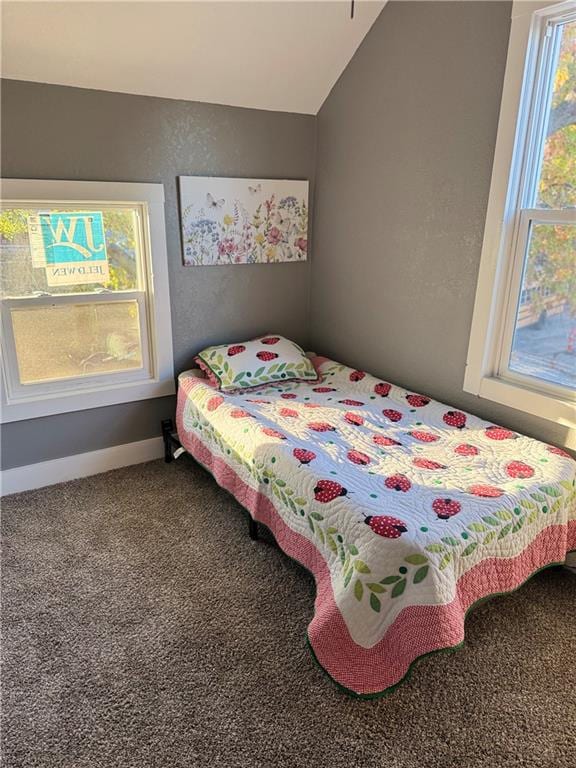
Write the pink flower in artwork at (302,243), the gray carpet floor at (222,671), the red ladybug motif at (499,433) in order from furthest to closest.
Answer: the pink flower in artwork at (302,243), the red ladybug motif at (499,433), the gray carpet floor at (222,671)

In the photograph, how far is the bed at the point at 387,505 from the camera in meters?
1.54

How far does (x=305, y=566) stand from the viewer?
1881 mm

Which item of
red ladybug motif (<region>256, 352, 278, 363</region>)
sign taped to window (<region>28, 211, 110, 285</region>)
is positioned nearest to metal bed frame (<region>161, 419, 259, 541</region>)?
red ladybug motif (<region>256, 352, 278, 363</region>)

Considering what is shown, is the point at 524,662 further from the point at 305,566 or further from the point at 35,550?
the point at 35,550

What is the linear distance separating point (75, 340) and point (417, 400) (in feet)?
5.75

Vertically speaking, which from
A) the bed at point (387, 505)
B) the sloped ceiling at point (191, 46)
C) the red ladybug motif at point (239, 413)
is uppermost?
the sloped ceiling at point (191, 46)

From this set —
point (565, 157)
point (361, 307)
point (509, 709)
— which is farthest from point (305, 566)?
point (565, 157)

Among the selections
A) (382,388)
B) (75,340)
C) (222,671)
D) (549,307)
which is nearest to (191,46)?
(75,340)

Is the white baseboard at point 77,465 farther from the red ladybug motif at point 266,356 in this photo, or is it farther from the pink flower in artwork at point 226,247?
the pink flower in artwork at point 226,247

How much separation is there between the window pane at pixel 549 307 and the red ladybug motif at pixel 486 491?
63 centimetres

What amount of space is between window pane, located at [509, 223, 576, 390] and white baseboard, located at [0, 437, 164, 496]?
200cm

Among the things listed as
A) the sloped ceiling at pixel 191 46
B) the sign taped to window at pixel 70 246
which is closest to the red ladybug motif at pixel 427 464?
the sign taped to window at pixel 70 246

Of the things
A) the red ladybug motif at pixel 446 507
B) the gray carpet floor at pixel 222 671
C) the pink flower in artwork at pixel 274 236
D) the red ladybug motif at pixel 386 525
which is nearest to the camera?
the gray carpet floor at pixel 222 671

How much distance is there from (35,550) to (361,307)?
6.68 ft
